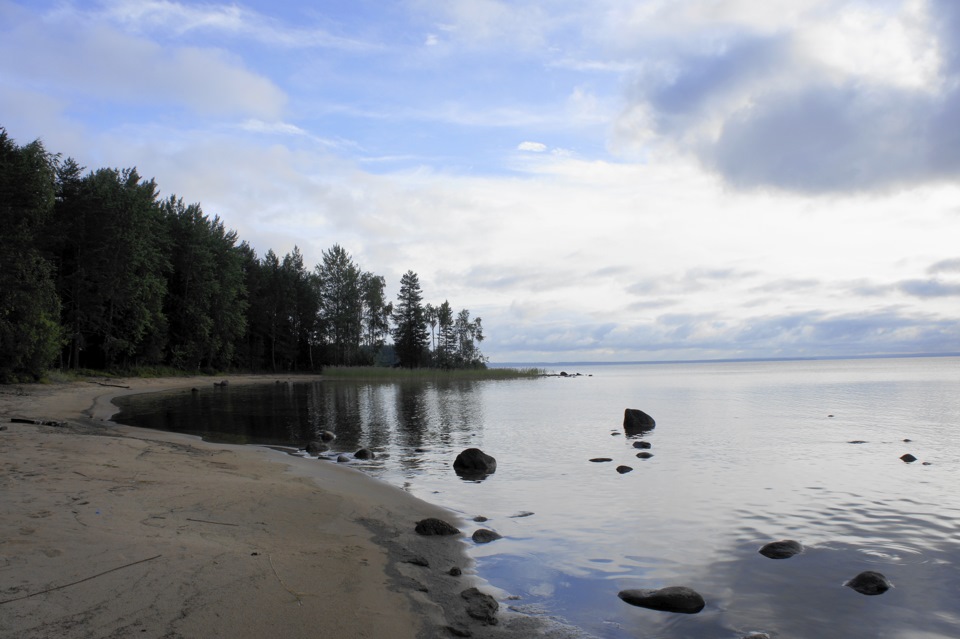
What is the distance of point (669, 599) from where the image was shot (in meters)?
7.16

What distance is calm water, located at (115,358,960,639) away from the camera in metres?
7.22

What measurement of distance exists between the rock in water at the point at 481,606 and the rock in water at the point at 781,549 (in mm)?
5167

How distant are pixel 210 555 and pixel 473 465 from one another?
33.7 feet

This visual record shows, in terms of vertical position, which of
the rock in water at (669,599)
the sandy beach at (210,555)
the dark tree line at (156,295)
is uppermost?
the dark tree line at (156,295)

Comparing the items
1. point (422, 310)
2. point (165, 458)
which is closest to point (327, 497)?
point (165, 458)

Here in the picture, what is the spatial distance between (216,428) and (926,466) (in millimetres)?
25993

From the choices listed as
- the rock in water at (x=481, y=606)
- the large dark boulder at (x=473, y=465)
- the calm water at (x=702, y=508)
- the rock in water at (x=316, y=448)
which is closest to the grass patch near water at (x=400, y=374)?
the calm water at (x=702, y=508)

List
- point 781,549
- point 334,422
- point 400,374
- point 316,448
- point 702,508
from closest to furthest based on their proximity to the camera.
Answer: point 781,549, point 702,508, point 316,448, point 334,422, point 400,374

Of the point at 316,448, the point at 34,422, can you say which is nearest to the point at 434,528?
the point at 316,448

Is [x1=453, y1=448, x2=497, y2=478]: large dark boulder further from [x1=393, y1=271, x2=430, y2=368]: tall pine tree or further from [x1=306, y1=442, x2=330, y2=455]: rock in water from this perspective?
[x1=393, y1=271, x2=430, y2=368]: tall pine tree

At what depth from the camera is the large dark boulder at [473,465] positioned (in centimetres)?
1606

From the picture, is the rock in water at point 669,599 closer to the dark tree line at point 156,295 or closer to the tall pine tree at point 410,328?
the dark tree line at point 156,295

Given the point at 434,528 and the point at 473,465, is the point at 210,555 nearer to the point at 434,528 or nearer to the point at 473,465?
the point at 434,528

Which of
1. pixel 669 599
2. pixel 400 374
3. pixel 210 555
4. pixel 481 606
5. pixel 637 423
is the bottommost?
pixel 637 423
